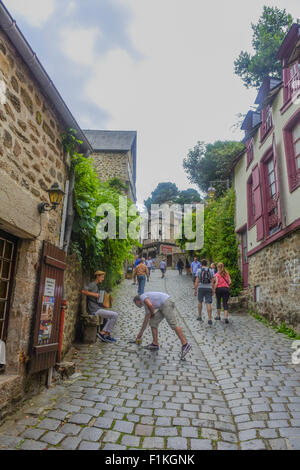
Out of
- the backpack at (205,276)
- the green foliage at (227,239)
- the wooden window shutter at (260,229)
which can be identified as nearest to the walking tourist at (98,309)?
the backpack at (205,276)

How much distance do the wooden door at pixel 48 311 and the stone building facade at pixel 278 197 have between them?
5.25 meters

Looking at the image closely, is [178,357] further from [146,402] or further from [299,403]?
[299,403]

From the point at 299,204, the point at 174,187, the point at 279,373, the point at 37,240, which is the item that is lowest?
the point at 279,373

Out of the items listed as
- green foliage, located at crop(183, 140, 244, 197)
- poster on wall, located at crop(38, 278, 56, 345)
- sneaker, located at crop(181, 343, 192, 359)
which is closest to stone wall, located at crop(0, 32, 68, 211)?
poster on wall, located at crop(38, 278, 56, 345)

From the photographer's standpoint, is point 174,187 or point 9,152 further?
point 174,187

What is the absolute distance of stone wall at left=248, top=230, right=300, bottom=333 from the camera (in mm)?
6902

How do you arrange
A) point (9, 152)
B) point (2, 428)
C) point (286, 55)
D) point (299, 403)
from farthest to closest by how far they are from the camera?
point (286, 55)
point (299, 403)
point (9, 152)
point (2, 428)

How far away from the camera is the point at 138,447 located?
259 centimetres

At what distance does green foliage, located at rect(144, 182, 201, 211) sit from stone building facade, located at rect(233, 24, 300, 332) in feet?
110

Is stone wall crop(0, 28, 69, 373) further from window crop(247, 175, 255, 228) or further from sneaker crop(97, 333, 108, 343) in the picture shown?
window crop(247, 175, 255, 228)

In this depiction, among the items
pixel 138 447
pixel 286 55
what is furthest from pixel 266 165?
pixel 138 447

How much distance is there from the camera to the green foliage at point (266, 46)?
600 inches

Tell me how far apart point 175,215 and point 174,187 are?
5.19 meters

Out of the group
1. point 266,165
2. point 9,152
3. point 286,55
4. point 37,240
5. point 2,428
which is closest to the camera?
point 2,428
